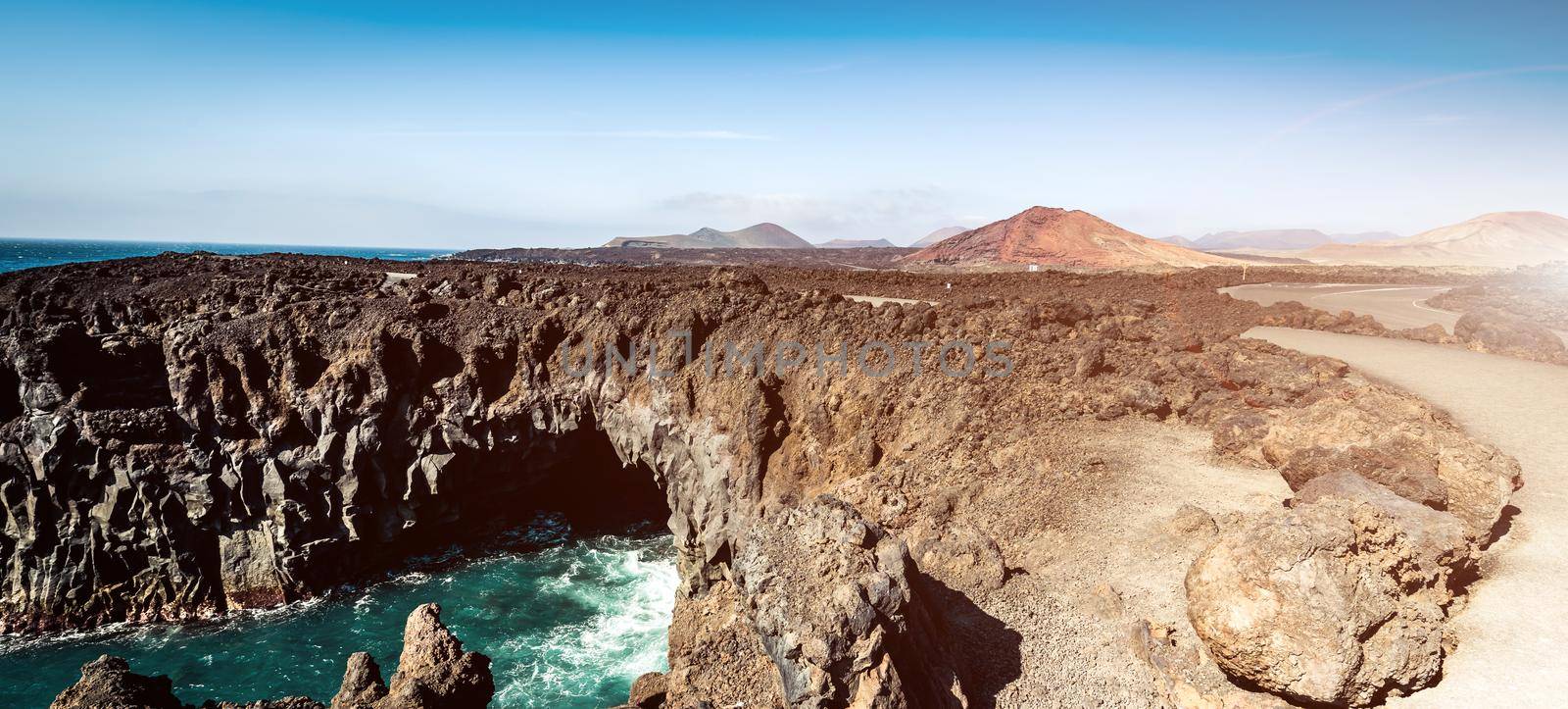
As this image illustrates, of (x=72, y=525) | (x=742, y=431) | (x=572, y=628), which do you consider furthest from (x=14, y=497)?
A: (x=742, y=431)

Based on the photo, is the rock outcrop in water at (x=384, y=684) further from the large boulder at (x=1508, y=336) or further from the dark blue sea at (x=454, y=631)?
the large boulder at (x=1508, y=336)

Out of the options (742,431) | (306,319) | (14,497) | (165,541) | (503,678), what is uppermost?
(306,319)

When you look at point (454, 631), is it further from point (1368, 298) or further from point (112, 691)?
point (1368, 298)

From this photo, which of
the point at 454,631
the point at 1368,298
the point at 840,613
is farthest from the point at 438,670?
the point at 1368,298

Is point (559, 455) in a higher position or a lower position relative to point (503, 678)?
higher

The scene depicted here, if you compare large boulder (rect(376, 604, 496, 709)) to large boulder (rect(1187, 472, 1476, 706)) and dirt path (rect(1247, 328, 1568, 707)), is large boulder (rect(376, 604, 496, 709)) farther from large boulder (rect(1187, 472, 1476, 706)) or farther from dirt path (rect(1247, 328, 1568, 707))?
dirt path (rect(1247, 328, 1568, 707))

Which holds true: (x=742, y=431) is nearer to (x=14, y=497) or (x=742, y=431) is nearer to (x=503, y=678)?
(x=503, y=678)

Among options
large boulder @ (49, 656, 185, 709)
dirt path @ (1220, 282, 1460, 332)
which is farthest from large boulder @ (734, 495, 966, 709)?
dirt path @ (1220, 282, 1460, 332)
